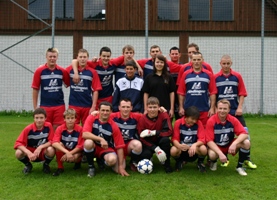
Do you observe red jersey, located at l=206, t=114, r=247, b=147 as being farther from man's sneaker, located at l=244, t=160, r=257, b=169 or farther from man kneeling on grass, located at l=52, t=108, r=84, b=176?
man kneeling on grass, located at l=52, t=108, r=84, b=176

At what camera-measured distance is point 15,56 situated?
12.0 meters

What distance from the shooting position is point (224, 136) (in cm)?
442

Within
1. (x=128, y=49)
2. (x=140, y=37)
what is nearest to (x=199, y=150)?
(x=128, y=49)

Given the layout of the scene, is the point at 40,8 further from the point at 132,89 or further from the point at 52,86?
the point at 132,89

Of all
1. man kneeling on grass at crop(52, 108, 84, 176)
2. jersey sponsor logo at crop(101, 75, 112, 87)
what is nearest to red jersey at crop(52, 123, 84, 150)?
man kneeling on grass at crop(52, 108, 84, 176)

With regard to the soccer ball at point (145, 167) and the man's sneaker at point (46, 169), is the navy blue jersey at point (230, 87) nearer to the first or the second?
the soccer ball at point (145, 167)

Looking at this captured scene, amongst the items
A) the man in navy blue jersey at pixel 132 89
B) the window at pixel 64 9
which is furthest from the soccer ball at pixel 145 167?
the window at pixel 64 9

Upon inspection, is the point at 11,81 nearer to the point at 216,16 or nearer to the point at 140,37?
the point at 140,37

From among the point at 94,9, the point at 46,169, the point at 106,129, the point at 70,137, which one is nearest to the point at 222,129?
the point at 106,129

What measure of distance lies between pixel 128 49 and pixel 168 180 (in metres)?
2.08

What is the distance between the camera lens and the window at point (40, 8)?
1220 centimetres

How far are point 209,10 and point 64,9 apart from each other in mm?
4961

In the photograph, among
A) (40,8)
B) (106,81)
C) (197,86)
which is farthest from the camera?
(40,8)

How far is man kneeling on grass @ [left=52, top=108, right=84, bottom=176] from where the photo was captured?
4.22 metres
